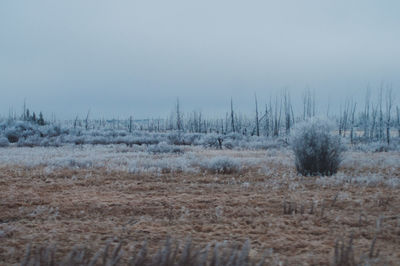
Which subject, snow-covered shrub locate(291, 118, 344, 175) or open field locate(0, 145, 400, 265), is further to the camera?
snow-covered shrub locate(291, 118, 344, 175)

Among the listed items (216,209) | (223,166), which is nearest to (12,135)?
(223,166)

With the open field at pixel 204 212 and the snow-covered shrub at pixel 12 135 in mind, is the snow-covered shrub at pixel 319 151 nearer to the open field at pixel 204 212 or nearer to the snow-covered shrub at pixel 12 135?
the open field at pixel 204 212

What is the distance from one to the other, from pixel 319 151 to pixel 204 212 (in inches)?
268

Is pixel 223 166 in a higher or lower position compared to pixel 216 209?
higher

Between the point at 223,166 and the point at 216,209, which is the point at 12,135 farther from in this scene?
the point at 216,209

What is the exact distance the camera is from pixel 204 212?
21.5 ft

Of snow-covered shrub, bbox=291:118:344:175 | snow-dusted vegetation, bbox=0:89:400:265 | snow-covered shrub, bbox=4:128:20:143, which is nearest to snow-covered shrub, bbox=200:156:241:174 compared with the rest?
snow-dusted vegetation, bbox=0:89:400:265

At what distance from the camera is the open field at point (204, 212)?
481 cm

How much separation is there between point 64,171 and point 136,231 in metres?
7.70

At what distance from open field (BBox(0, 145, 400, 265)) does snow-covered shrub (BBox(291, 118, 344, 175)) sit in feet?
4.45

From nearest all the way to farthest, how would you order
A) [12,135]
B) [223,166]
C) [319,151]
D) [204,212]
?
[204,212] < [319,151] < [223,166] < [12,135]

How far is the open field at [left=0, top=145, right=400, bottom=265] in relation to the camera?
4809mm

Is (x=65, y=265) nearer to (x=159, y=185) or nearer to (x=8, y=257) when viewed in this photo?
(x=8, y=257)

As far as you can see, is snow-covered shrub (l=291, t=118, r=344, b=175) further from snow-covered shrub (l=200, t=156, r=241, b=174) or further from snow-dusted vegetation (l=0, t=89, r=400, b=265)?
snow-covered shrub (l=200, t=156, r=241, b=174)
